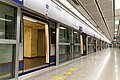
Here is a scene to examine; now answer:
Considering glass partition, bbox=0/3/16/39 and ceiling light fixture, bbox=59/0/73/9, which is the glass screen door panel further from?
ceiling light fixture, bbox=59/0/73/9

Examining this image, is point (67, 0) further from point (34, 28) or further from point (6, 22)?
point (34, 28)

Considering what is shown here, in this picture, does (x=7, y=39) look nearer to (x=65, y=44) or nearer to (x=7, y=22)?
(x=7, y=22)

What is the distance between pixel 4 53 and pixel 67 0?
364cm

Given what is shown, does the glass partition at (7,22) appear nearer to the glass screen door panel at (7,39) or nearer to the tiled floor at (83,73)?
the glass screen door panel at (7,39)

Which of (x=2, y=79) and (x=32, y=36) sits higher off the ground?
(x=32, y=36)

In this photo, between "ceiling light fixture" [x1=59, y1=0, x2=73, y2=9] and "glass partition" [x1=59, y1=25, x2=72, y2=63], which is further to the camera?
"glass partition" [x1=59, y1=25, x2=72, y2=63]

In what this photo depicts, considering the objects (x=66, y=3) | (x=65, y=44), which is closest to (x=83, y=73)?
(x=65, y=44)

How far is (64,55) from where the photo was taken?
22.4ft

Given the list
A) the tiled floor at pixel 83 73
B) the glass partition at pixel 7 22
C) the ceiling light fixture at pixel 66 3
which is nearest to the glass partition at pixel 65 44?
the tiled floor at pixel 83 73

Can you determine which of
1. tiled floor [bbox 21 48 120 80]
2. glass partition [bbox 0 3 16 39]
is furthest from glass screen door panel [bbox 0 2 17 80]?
tiled floor [bbox 21 48 120 80]

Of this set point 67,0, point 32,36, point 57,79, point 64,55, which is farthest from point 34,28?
point 57,79

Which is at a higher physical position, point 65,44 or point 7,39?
point 7,39

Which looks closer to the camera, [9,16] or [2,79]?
[2,79]

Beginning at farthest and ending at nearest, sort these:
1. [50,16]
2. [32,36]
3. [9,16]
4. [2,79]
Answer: [32,36]
[50,16]
[9,16]
[2,79]
